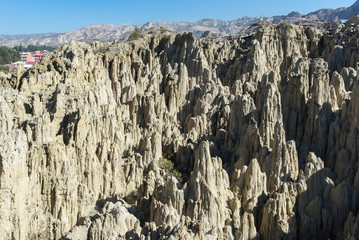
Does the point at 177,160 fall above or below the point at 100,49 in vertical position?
below

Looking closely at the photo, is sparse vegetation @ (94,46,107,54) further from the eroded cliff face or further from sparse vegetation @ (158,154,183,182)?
sparse vegetation @ (158,154,183,182)

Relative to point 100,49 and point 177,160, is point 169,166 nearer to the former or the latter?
point 177,160

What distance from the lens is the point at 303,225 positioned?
1855 centimetres

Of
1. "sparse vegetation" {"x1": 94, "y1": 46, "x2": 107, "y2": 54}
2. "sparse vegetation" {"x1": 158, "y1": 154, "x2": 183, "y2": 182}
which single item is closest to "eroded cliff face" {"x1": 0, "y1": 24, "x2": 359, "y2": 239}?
"sparse vegetation" {"x1": 158, "y1": 154, "x2": 183, "y2": 182}

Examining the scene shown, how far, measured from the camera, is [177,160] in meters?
29.5

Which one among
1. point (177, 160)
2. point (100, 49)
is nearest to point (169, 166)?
point (177, 160)

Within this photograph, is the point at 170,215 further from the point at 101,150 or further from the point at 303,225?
the point at 101,150

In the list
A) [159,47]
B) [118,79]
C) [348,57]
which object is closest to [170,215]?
[118,79]

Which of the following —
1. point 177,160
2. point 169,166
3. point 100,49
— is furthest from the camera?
point 100,49

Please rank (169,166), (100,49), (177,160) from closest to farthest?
(169,166) < (177,160) < (100,49)

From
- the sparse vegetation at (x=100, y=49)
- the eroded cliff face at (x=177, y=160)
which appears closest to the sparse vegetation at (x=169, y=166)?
the eroded cliff face at (x=177, y=160)

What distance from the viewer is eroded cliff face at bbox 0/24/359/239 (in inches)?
684

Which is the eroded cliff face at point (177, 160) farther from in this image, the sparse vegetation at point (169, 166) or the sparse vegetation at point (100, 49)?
the sparse vegetation at point (100, 49)

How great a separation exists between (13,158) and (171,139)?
16619 mm
